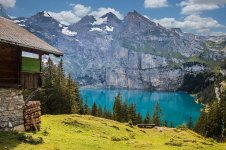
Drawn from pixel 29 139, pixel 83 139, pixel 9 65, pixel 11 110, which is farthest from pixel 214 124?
pixel 9 65

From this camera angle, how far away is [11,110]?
31406 millimetres

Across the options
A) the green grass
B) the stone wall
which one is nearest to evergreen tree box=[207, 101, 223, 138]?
the green grass

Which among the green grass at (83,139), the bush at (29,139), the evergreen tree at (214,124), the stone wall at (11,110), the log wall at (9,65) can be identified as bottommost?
the evergreen tree at (214,124)

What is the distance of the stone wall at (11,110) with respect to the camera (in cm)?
3038

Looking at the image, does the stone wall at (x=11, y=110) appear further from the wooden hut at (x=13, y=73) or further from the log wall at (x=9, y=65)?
the log wall at (x=9, y=65)

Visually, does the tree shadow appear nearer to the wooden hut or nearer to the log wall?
the wooden hut

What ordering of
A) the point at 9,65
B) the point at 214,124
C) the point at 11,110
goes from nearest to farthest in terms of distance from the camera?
the point at 11,110, the point at 9,65, the point at 214,124

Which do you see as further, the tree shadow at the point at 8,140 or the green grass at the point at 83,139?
the green grass at the point at 83,139

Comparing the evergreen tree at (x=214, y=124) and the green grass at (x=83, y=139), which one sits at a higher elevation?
the green grass at (x=83, y=139)

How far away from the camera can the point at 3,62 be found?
30969 millimetres

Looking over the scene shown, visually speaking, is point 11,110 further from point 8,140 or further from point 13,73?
point 8,140

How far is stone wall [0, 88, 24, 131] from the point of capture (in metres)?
30.4

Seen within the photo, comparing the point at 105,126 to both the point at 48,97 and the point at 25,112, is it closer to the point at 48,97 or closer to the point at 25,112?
the point at 25,112

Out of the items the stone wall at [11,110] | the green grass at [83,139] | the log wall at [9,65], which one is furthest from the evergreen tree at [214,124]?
the log wall at [9,65]
